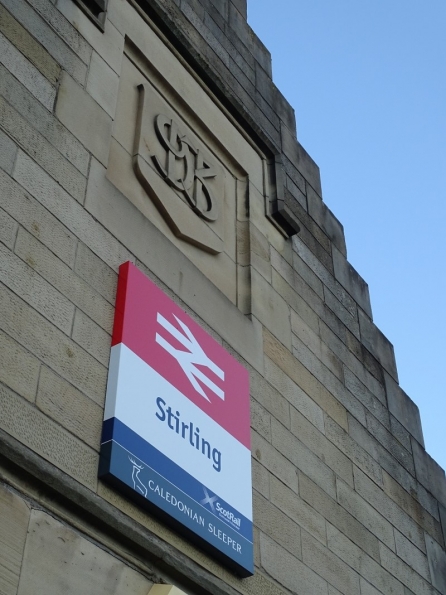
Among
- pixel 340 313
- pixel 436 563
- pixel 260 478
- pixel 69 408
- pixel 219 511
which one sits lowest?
pixel 219 511

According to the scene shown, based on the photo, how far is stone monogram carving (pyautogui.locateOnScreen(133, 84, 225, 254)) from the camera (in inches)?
271

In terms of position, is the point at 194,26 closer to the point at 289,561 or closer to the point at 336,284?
the point at 336,284

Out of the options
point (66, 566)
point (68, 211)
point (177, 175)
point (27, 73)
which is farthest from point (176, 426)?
point (27, 73)

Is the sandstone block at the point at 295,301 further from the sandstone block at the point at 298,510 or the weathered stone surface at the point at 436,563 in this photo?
the weathered stone surface at the point at 436,563

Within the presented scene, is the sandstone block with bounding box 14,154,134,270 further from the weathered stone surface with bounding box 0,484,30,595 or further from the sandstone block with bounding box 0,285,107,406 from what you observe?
the weathered stone surface with bounding box 0,484,30,595

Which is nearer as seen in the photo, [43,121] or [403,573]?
[43,121]

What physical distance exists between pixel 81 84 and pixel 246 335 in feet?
7.05

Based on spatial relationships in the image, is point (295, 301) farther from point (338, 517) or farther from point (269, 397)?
point (338, 517)

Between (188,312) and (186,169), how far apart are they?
1381 mm

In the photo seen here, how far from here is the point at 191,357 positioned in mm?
6164

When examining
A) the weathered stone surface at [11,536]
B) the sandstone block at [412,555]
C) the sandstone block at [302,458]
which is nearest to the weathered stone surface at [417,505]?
the sandstone block at [412,555]

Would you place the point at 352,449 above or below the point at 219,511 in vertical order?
above

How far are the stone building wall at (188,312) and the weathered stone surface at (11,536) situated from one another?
10mm

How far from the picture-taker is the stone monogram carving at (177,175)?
271 inches
